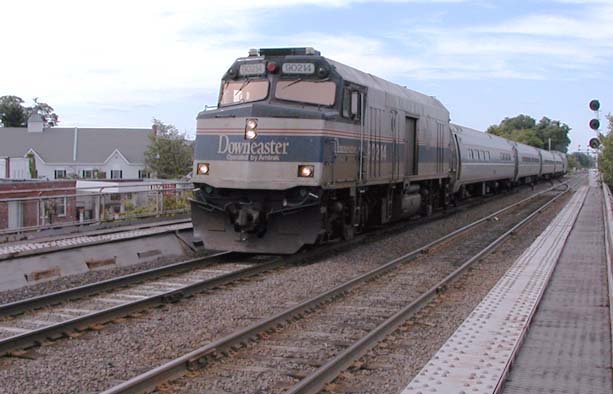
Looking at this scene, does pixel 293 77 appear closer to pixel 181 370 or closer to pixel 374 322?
pixel 374 322

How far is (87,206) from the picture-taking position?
16.8 metres

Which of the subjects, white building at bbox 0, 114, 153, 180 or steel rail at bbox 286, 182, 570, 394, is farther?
white building at bbox 0, 114, 153, 180

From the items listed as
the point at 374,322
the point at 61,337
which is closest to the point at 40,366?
the point at 61,337

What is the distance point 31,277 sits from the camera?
36.9ft

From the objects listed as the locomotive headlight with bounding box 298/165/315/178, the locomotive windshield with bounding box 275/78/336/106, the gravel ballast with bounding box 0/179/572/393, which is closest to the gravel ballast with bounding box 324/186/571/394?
the gravel ballast with bounding box 0/179/572/393

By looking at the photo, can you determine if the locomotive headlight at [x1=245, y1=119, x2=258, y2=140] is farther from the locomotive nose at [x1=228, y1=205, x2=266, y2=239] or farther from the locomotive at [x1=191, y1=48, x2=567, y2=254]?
the locomotive nose at [x1=228, y1=205, x2=266, y2=239]

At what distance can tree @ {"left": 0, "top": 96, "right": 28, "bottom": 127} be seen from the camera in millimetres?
108250

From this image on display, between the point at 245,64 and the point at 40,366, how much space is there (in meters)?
8.52

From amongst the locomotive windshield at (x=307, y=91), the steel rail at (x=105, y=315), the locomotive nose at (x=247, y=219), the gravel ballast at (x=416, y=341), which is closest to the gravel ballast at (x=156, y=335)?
Result: the steel rail at (x=105, y=315)

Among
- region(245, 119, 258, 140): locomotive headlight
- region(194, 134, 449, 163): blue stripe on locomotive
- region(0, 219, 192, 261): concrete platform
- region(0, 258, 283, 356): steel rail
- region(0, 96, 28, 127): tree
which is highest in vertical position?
region(0, 96, 28, 127): tree

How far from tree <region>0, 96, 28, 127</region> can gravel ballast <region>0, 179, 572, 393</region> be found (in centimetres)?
10639

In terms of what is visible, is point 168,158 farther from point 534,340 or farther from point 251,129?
point 534,340

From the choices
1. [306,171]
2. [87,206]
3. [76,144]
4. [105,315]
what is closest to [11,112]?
[76,144]

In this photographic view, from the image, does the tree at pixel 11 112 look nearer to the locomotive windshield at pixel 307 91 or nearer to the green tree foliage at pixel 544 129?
the green tree foliage at pixel 544 129
